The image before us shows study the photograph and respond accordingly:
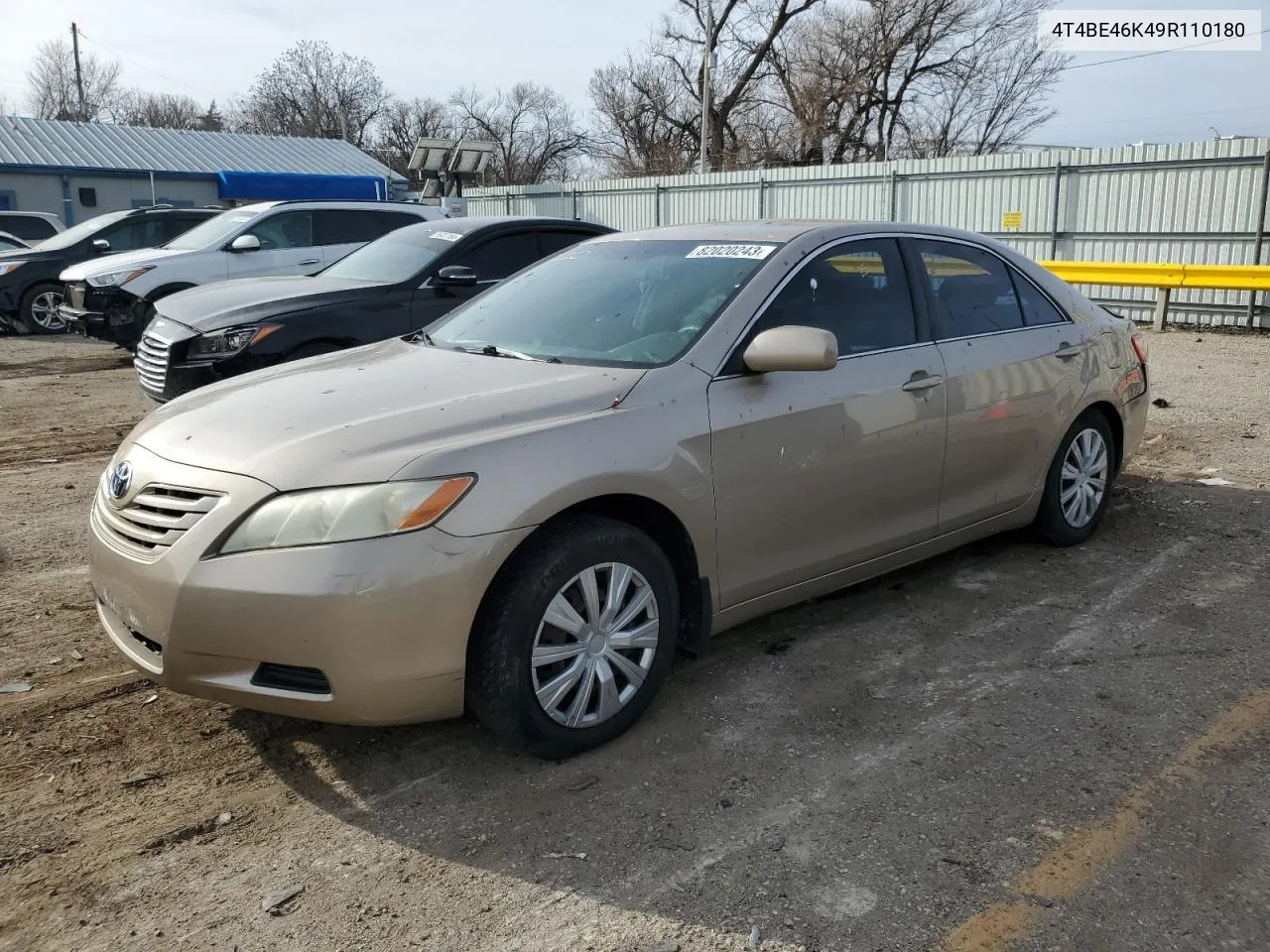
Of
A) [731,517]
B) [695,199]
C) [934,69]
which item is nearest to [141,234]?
[695,199]

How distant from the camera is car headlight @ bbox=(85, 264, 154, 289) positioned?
11164 mm

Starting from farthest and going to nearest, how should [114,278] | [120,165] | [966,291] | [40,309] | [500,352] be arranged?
[120,165], [40,309], [114,278], [966,291], [500,352]

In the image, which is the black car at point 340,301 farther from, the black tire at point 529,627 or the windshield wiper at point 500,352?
the black tire at point 529,627

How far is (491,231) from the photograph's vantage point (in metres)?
8.10

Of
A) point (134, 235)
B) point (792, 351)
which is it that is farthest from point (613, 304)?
point (134, 235)

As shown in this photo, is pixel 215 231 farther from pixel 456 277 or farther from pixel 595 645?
pixel 595 645

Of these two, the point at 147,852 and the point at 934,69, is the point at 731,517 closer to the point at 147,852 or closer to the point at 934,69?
the point at 147,852

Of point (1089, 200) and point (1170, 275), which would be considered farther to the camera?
point (1089, 200)

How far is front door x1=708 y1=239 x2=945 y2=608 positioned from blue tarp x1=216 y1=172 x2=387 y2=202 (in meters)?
33.5

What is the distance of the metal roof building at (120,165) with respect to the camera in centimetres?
3222

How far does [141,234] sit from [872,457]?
13543 millimetres

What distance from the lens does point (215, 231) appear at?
1220 cm

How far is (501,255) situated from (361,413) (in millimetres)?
5081

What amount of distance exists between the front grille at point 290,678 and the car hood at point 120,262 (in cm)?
976
